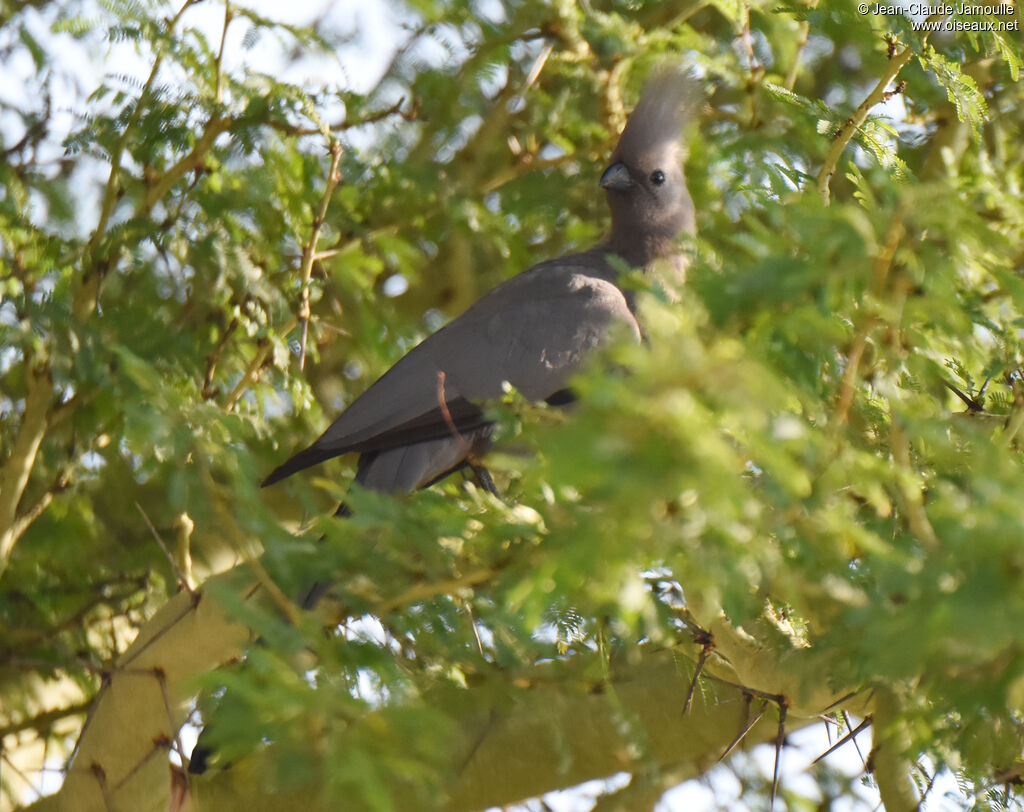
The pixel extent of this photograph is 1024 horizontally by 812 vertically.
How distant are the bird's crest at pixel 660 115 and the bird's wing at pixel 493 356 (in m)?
0.51

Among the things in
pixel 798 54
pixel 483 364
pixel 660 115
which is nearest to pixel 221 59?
pixel 483 364

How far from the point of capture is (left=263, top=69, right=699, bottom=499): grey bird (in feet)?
9.29

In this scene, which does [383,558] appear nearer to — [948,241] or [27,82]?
[948,241]

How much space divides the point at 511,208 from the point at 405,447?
1.07 m

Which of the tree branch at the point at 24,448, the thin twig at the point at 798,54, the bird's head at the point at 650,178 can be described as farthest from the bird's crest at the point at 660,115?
the tree branch at the point at 24,448

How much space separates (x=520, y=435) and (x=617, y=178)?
81.4 inches

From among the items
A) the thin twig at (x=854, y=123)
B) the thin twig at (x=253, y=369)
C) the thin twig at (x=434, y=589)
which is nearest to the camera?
the thin twig at (x=434, y=589)

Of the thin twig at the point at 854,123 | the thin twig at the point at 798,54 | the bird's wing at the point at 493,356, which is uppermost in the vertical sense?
the thin twig at the point at 798,54

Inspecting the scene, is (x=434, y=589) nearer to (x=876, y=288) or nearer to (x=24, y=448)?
(x=876, y=288)

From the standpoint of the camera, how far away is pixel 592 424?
1.10 metres

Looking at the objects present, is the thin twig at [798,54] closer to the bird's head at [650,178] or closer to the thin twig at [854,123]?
the bird's head at [650,178]

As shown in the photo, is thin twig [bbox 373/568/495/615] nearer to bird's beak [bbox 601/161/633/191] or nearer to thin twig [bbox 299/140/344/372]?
thin twig [bbox 299/140/344/372]

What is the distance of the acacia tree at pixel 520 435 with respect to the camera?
4.15 ft

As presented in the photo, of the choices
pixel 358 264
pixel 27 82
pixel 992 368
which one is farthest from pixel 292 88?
pixel 992 368
